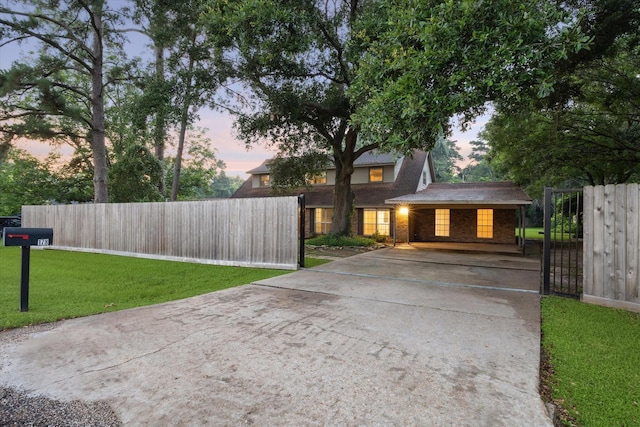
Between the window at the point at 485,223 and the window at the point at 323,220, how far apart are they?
794 centimetres

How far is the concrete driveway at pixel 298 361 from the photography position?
89.4 inches

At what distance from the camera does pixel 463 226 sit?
16.6 metres

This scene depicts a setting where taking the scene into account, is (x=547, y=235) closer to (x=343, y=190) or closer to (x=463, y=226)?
(x=343, y=190)

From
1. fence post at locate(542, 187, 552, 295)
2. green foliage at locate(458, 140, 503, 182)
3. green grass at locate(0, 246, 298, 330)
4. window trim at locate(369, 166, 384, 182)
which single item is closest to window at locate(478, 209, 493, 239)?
window trim at locate(369, 166, 384, 182)

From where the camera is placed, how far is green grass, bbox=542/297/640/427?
230cm

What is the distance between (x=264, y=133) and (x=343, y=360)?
36.3 ft

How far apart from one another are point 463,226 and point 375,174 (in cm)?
562

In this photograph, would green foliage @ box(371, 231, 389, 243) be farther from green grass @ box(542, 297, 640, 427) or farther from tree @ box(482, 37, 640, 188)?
green grass @ box(542, 297, 640, 427)

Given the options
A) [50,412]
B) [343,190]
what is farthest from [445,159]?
[50,412]

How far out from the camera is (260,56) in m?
9.12

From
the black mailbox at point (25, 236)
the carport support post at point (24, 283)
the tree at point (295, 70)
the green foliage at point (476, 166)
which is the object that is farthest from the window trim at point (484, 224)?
the green foliage at point (476, 166)

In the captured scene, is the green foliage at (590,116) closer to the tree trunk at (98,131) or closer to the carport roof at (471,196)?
the carport roof at (471,196)

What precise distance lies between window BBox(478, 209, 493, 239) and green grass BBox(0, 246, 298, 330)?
1097cm

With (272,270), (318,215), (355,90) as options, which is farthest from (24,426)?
(318,215)
